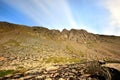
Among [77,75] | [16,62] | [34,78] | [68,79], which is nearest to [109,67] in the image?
[77,75]

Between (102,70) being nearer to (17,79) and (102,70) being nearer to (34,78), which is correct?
(34,78)

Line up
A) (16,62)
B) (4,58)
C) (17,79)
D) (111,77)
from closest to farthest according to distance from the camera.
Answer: (111,77)
(17,79)
(16,62)
(4,58)

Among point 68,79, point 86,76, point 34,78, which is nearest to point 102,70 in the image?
point 86,76

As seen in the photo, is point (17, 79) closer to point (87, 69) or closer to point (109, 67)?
point (87, 69)

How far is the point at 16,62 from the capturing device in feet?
258

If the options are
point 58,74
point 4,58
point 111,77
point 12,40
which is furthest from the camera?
point 12,40

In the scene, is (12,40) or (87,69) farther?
(12,40)

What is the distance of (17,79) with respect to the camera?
17.5 meters

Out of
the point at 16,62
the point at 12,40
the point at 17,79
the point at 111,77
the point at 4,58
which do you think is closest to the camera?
the point at 111,77

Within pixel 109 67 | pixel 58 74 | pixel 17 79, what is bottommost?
pixel 17 79

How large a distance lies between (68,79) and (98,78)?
9.44ft

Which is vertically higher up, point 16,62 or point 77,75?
point 77,75

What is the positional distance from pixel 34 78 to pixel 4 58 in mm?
75605

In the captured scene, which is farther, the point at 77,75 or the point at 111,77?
the point at 77,75
